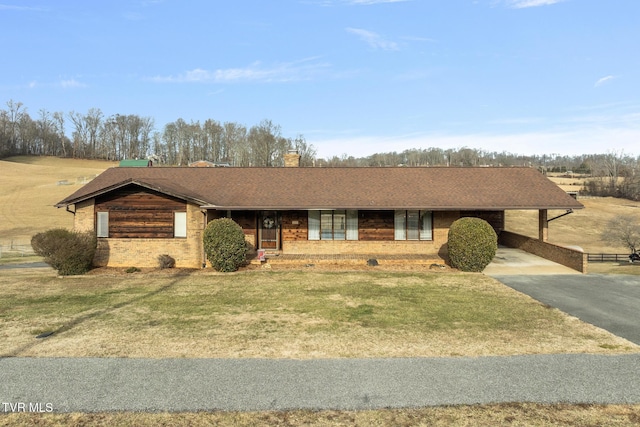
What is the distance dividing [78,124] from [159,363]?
395 ft

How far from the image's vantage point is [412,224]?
1792cm

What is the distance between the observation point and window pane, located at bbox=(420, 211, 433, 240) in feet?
58.9

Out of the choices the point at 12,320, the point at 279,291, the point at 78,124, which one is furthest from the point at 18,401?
the point at 78,124

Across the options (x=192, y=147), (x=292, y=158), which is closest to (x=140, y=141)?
(x=192, y=147)

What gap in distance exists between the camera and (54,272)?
1608 cm

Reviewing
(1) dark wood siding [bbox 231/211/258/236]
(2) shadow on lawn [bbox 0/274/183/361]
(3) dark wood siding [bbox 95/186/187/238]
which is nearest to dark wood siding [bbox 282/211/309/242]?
(1) dark wood siding [bbox 231/211/258/236]

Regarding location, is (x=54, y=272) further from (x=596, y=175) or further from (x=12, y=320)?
(x=596, y=175)

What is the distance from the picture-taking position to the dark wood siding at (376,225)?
58.7ft

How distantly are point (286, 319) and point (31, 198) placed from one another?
56.5 metres

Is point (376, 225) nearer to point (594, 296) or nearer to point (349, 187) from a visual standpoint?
point (349, 187)

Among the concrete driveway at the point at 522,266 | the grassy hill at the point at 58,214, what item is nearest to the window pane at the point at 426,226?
the concrete driveway at the point at 522,266

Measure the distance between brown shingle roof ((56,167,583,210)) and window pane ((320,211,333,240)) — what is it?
31.0 inches

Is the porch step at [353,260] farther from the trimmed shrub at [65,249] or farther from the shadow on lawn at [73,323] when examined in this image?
the trimmed shrub at [65,249]

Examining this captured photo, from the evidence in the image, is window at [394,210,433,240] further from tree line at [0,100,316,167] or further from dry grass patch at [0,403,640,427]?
tree line at [0,100,316,167]
